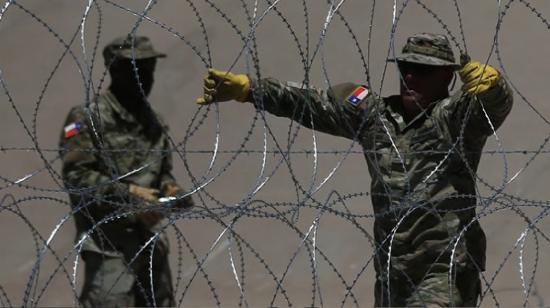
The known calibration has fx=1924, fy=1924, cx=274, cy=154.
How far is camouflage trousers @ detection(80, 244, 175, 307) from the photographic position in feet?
27.7

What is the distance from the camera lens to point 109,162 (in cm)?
827

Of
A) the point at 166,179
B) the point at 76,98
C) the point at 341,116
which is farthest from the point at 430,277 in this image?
the point at 76,98

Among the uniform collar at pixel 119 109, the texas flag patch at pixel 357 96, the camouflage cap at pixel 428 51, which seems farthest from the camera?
the uniform collar at pixel 119 109

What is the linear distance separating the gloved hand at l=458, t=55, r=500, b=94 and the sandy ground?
353 centimetres

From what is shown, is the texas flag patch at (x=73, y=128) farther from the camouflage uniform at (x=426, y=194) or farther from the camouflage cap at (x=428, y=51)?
the camouflage cap at (x=428, y=51)

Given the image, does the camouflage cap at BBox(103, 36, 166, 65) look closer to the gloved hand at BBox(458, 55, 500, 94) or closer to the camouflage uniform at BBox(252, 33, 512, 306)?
the camouflage uniform at BBox(252, 33, 512, 306)

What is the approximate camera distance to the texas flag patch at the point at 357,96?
701 centimetres

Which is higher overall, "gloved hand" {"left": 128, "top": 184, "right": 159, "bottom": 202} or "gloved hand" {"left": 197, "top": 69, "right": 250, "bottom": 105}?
"gloved hand" {"left": 197, "top": 69, "right": 250, "bottom": 105}

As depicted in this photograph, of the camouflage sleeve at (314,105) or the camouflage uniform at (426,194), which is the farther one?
the camouflage sleeve at (314,105)

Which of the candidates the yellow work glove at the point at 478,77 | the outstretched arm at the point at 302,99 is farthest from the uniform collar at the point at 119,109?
the yellow work glove at the point at 478,77

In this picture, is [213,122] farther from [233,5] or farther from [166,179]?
[166,179]

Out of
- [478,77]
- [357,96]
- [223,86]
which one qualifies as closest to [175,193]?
[223,86]

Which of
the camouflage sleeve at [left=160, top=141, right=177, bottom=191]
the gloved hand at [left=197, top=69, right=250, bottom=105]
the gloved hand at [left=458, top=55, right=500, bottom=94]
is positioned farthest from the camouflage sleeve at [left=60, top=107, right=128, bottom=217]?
the gloved hand at [left=458, top=55, right=500, bottom=94]

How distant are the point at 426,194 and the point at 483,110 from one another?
41 cm
